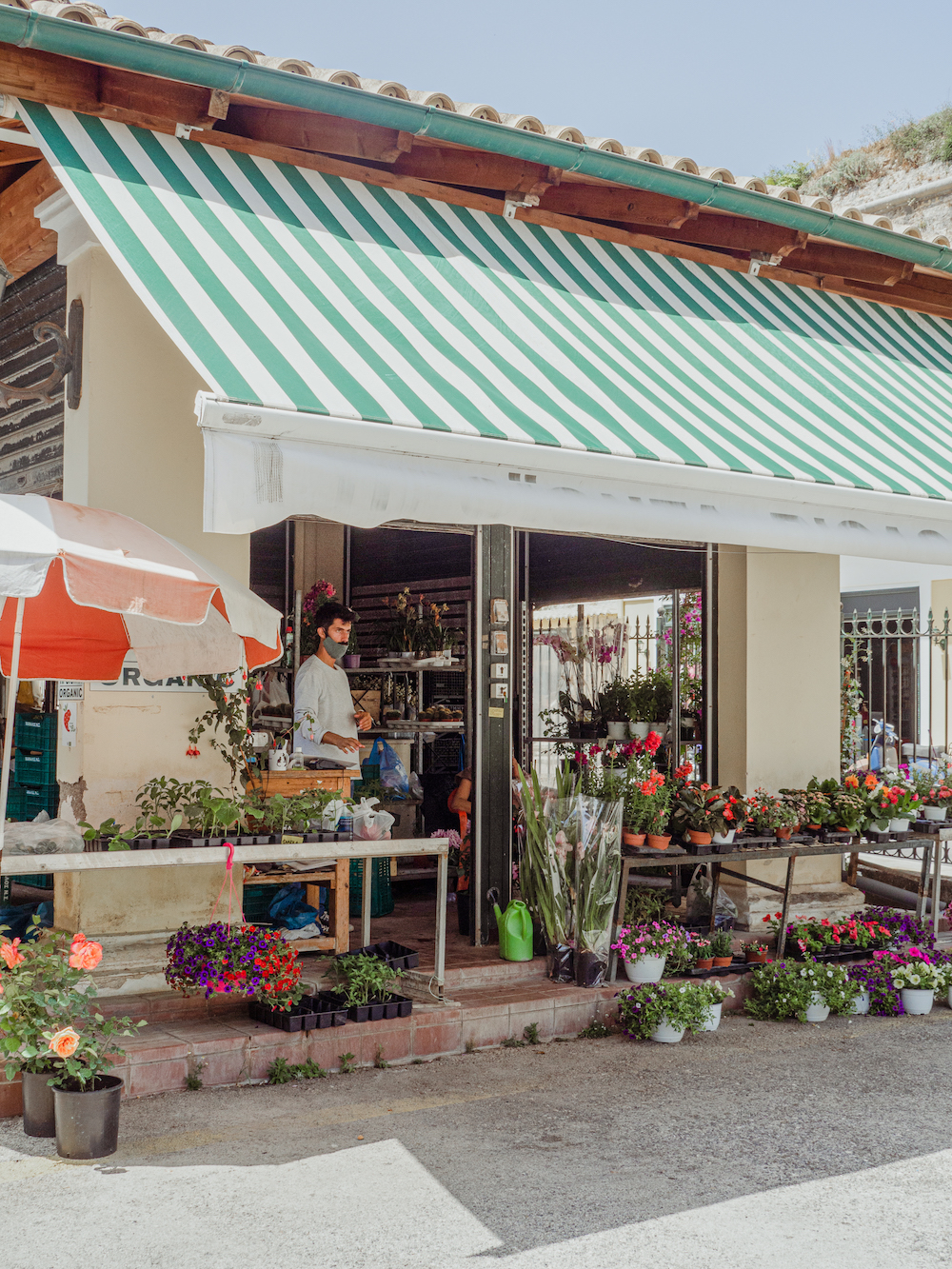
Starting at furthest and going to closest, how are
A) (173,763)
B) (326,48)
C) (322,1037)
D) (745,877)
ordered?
1. (326,48)
2. (745,877)
3. (173,763)
4. (322,1037)

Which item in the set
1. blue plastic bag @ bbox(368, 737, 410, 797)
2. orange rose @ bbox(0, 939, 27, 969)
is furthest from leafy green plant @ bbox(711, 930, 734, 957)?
orange rose @ bbox(0, 939, 27, 969)

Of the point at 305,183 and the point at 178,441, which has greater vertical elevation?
the point at 305,183

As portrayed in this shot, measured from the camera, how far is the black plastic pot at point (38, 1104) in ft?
14.4

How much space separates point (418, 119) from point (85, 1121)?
4546 millimetres

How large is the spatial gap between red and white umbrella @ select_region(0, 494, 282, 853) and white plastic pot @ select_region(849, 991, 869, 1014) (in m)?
3.96

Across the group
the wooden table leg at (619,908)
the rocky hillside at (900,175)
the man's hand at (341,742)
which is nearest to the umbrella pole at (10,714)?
the man's hand at (341,742)

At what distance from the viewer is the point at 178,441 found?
607 centimetres

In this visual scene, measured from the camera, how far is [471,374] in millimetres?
4918

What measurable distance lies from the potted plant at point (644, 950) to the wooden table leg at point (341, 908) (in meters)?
1.55

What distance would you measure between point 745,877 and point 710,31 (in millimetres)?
23303

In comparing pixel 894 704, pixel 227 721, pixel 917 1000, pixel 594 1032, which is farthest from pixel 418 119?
pixel 894 704

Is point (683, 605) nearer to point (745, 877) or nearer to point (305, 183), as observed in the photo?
point (745, 877)

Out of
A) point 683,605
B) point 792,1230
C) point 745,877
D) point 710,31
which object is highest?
point 710,31

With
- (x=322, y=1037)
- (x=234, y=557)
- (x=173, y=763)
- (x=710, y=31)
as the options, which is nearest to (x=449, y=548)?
(x=234, y=557)
